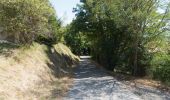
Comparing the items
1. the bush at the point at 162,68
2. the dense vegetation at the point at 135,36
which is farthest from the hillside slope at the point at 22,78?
the dense vegetation at the point at 135,36

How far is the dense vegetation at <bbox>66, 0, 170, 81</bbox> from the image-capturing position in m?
23.7

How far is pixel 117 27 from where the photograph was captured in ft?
92.0

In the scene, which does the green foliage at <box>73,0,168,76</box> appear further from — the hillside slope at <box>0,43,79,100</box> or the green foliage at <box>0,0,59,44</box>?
the hillside slope at <box>0,43,79,100</box>

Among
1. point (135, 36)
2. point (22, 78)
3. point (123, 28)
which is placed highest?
point (123, 28)

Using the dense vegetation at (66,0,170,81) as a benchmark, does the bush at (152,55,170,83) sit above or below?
below

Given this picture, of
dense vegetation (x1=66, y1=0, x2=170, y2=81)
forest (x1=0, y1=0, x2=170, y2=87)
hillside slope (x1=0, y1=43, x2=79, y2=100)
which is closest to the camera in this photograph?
hillside slope (x1=0, y1=43, x2=79, y2=100)

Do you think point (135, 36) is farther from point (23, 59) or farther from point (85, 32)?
point (85, 32)

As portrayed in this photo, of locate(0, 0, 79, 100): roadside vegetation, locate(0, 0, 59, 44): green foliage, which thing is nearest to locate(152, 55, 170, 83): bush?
locate(0, 0, 79, 100): roadside vegetation

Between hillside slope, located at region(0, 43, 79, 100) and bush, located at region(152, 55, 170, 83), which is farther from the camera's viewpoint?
bush, located at region(152, 55, 170, 83)

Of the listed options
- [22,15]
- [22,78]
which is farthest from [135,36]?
[22,78]

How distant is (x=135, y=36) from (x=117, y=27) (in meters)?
3.13

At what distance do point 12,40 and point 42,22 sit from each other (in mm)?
3517

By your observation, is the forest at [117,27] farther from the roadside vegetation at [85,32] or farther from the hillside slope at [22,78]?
the hillside slope at [22,78]

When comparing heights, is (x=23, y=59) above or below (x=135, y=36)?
below
